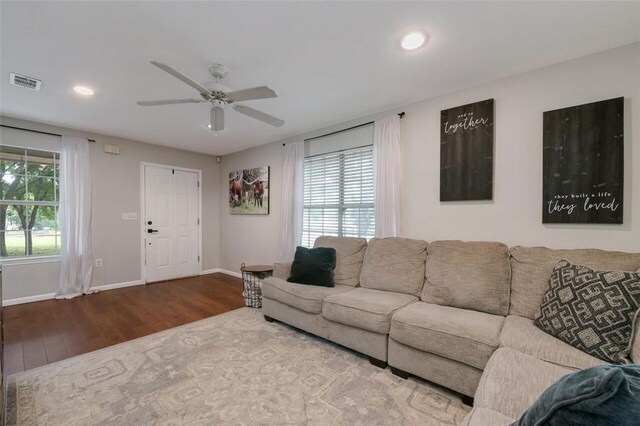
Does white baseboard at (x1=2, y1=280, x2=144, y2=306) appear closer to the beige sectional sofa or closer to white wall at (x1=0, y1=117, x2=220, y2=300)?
white wall at (x1=0, y1=117, x2=220, y2=300)

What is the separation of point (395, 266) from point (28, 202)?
490 cm

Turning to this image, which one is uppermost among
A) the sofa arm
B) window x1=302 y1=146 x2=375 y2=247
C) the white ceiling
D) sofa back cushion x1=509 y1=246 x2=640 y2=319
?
the white ceiling

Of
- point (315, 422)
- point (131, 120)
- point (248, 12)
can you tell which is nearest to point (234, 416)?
point (315, 422)

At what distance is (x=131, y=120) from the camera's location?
3.57 metres

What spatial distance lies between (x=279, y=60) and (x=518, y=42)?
1764mm

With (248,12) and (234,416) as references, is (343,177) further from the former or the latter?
(234,416)

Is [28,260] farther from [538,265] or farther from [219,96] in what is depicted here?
[538,265]

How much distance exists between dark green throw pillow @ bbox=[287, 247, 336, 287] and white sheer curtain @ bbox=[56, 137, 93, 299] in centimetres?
330

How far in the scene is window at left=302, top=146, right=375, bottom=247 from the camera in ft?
11.3

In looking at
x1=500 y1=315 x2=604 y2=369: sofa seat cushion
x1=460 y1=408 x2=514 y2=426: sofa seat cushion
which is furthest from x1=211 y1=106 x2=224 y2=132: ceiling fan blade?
x1=500 y1=315 x2=604 y2=369: sofa seat cushion

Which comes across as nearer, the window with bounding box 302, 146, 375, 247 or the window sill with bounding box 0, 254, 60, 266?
the window with bounding box 302, 146, 375, 247

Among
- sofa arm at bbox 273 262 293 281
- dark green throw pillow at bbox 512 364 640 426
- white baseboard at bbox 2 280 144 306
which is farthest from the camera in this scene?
white baseboard at bbox 2 280 144 306

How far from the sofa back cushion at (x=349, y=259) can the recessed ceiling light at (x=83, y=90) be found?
2974mm

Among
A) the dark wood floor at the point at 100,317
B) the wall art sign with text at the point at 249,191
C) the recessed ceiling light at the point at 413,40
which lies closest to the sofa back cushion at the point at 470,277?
the recessed ceiling light at the point at 413,40
